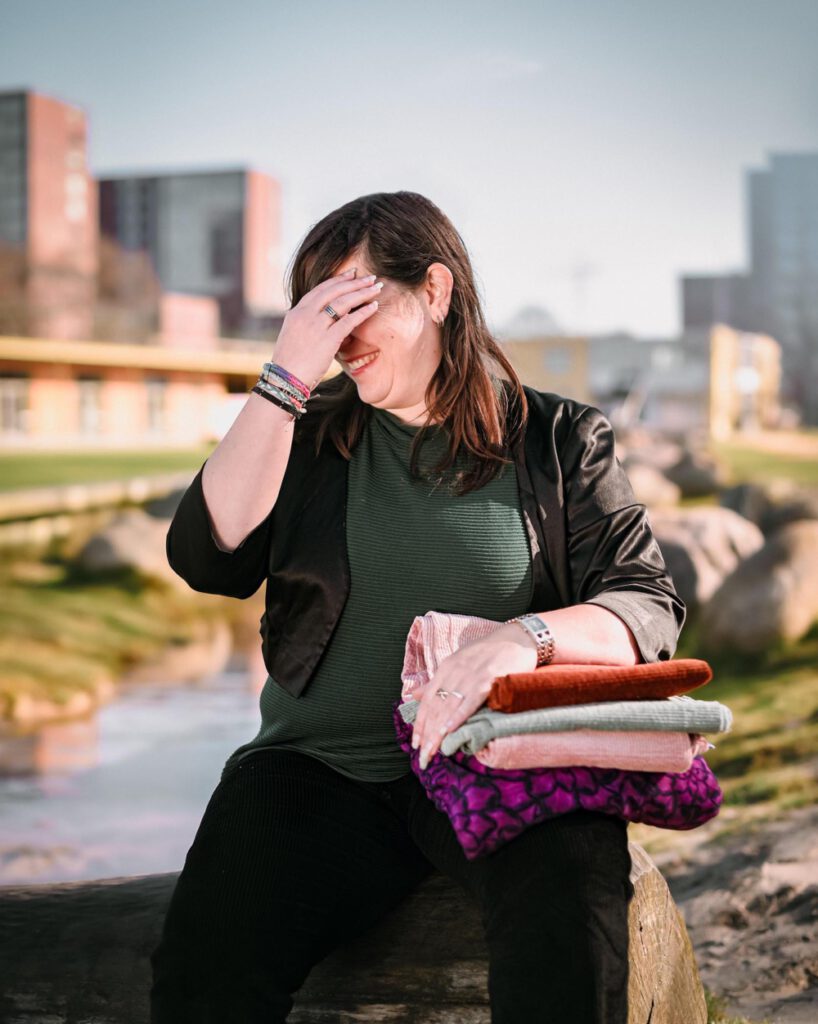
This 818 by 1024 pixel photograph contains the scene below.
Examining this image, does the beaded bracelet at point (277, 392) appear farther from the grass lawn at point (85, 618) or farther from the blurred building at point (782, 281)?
the blurred building at point (782, 281)

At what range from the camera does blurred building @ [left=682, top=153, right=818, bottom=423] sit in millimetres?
8758

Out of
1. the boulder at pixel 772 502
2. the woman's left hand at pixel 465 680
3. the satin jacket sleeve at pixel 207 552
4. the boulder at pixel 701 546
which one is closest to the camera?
the woman's left hand at pixel 465 680

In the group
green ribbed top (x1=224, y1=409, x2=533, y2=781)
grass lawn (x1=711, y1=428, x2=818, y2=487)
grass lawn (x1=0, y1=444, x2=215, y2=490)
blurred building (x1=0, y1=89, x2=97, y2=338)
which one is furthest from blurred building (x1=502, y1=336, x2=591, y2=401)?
green ribbed top (x1=224, y1=409, x2=533, y2=781)

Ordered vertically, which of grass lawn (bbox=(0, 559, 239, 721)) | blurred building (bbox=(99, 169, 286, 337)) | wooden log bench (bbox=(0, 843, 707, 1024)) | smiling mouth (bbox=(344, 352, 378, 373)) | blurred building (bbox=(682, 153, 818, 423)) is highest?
blurred building (bbox=(99, 169, 286, 337))

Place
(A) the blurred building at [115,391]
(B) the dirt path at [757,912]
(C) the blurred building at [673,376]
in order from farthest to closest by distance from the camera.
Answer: (A) the blurred building at [115,391], (C) the blurred building at [673,376], (B) the dirt path at [757,912]

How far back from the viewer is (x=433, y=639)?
4.75 feet

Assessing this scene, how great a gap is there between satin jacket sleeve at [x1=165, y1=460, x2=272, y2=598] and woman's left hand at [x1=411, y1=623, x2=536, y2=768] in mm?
327

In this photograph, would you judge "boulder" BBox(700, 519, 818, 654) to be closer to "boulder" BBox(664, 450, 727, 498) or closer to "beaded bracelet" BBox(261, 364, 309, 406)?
"boulder" BBox(664, 450, 727, 498)

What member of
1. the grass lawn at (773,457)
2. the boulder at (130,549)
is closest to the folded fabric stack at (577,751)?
the grass lawn at (773,457)

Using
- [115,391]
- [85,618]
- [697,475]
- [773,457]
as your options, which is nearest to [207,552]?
[773,457]

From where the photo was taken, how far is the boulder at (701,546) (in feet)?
21.1

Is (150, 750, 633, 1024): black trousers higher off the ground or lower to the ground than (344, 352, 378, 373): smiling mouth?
lower

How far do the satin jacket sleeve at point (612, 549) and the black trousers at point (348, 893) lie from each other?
0.27 meters

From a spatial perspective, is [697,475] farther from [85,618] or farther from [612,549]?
[612,549]
